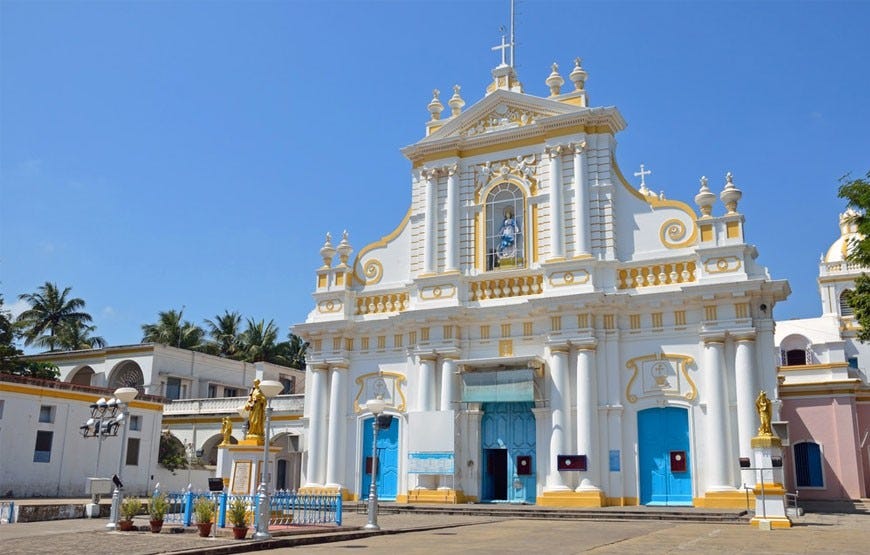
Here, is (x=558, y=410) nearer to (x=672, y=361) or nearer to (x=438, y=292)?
(x=672, y=361)

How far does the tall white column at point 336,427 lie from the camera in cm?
2802

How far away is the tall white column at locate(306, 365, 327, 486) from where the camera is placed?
28500 millimetres

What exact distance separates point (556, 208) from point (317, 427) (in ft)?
37.1

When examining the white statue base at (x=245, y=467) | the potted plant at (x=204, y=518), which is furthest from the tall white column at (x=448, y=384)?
the potted plant at (x=204, y=518)

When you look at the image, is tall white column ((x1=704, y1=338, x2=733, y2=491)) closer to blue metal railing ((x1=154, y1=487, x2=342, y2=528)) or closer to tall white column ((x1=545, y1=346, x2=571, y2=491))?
tall white column ((x1=545, y1=346, x2=571, y2=491))

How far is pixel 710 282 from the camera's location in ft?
78.8

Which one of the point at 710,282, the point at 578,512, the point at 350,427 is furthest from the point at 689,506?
the point at 350,427

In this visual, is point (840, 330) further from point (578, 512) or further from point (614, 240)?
point (578, 512)

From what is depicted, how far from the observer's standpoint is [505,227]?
92.0 feet

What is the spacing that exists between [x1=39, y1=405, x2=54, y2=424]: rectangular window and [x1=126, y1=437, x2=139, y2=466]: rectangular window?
145 inches

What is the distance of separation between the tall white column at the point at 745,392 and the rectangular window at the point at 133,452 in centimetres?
2531

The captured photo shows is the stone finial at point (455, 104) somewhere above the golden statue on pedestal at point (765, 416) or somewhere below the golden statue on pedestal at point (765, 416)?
above

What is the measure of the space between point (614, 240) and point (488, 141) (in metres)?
5.80

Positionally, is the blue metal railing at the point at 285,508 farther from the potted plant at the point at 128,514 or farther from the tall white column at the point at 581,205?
the tall white column at the point at 581,205
